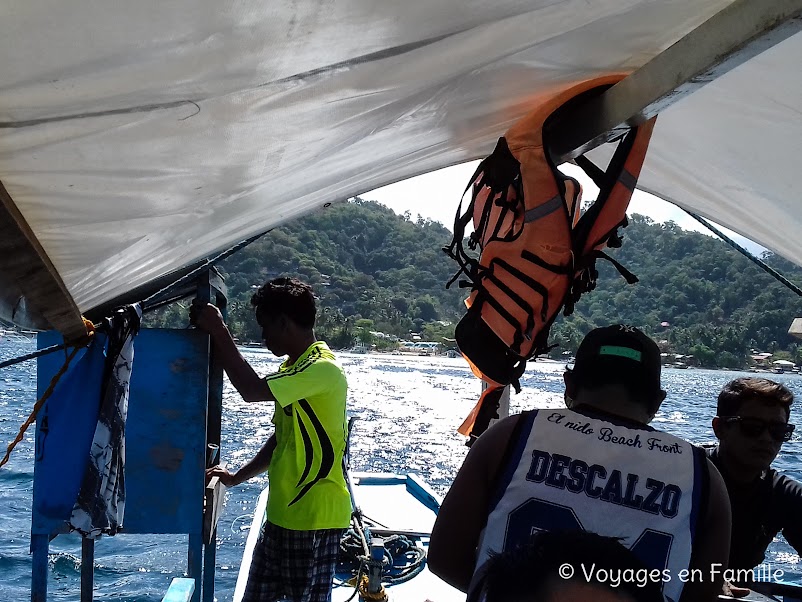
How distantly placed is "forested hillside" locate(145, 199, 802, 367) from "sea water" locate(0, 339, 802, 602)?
4077 millimetres

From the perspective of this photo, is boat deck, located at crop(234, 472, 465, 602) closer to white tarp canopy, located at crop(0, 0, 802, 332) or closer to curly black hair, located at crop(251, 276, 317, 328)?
curly black hair, located at crop(251, 276, 317, 328)

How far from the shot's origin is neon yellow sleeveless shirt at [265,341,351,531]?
2.35 metres

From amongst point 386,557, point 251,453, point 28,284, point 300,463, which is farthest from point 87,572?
point 251,453

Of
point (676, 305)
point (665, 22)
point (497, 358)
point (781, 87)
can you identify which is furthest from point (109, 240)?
point (676, 305)

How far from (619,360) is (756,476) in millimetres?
1147

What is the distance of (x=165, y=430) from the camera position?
7.84 ft

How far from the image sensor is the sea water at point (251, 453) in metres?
9.87

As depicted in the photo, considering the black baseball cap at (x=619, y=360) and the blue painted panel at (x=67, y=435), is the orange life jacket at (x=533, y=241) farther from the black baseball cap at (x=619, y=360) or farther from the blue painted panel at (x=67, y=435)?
the blue painted panel at (x=67, y=435)

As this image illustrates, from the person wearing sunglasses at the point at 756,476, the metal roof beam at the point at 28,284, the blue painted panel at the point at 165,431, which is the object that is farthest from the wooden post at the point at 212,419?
the person wearing sunglasses at the point at 756,476

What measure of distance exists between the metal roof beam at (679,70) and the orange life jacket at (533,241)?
79 mm

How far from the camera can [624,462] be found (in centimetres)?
131

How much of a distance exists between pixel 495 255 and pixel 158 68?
50.7 inches

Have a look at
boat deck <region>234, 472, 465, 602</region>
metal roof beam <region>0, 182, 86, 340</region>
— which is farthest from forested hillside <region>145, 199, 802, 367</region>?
metal roof beam <region>0, 182, 86, 340</region>

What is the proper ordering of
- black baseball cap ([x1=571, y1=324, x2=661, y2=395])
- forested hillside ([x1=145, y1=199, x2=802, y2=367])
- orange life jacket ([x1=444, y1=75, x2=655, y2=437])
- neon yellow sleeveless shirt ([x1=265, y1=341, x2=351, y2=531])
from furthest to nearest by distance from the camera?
forested hillside ([x1=145, y1=199, x2=802, y2=367]) < neon yellow sleeveless shirt ([x1=265, y1=341, x2=351, y2=531]) < orange life jacket ([x1=444, y1=75, x2=655, y2=437]) < black baseball cap ([x1=571, y1=324, x2=661, y2=395])
